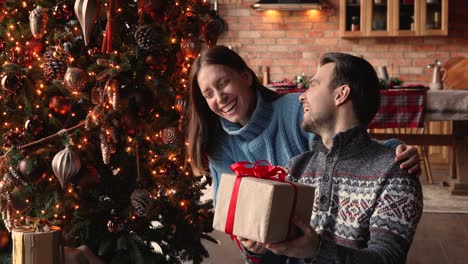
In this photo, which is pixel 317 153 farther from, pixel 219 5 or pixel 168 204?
pixel 219 5

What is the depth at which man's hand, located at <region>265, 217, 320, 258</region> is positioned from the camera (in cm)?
131

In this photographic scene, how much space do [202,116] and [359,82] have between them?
0.87m

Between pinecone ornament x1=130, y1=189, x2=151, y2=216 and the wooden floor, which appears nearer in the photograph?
pinecone ornament x1=130, y1=189, x2=151, y2=216

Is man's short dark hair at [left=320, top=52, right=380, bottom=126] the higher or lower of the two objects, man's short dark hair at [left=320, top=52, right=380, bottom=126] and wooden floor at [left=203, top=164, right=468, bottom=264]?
the higher

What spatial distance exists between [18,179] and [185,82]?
707 millimetres

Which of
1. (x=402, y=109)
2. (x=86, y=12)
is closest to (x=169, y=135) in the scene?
(x=86, y=12)

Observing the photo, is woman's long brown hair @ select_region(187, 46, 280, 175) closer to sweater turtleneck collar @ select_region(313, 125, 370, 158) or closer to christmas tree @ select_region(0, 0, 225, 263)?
christmas tree @ select_region(0, 0, 225, 263)

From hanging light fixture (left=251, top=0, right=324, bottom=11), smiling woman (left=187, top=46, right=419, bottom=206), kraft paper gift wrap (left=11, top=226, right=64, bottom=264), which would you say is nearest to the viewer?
kraft paper gift wrap (left=11, top=226, right=64, bottom=264)

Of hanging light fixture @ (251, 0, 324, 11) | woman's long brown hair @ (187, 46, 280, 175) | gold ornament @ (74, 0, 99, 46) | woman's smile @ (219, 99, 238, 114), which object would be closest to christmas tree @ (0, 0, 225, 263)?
gold ornament @ (74, 0, 99, 46)

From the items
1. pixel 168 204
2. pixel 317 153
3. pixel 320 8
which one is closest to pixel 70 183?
pixel 168 204

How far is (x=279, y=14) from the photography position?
6.99 m

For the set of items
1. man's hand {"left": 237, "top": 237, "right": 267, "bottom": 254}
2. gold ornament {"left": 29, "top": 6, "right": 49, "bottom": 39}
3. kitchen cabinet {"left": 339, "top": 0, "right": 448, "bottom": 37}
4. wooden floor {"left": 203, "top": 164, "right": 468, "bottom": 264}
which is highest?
kitchen cabinet {"left": 339, "top": 0, "right": 448, "bottom": 37}

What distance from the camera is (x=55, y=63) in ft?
7.29

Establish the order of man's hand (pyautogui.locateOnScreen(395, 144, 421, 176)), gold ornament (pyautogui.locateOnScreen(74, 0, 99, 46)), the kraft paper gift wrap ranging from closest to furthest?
man's hand (pyautogui.locateOnScreen(395, 144, 421, 176)) < the kraft paper gift wrap < gold ornament (pyautogui.locateOnScreen(74, 0, 99, 46))
